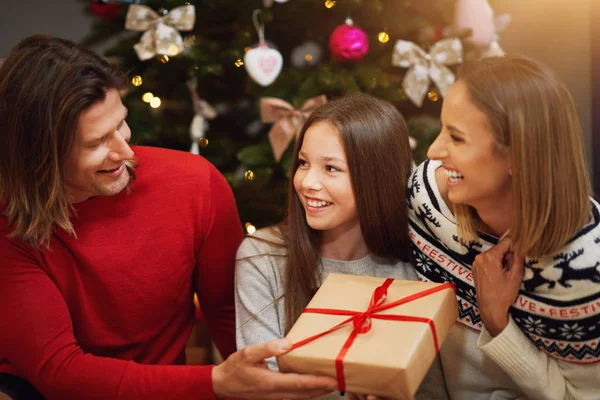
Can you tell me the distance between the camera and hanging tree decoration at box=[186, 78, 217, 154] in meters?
3.05

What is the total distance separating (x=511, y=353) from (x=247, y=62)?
5.61ft

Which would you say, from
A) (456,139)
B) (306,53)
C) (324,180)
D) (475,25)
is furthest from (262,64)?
(456,139)

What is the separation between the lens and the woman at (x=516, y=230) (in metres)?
1.42

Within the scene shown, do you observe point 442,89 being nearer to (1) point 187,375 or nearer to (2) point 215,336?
A: (2) point 215,336

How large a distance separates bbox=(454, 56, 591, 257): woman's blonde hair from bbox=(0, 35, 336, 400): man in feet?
1.91

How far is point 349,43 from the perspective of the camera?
288 centimetres

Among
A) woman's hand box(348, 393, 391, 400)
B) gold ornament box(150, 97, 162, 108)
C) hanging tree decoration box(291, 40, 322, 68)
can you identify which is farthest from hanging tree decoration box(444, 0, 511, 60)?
woman's hand box(348, 393, 391, 400)

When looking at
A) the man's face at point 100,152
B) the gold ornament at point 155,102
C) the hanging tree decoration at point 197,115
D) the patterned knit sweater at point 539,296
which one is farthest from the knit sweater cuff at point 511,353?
the gold ornament at point 155,102

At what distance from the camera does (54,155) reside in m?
1.67

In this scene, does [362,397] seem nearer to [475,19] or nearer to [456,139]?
[456,139]

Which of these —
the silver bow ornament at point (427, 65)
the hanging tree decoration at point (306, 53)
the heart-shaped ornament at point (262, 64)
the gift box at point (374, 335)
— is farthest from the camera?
the hanging tree decoration at point (306, 53)

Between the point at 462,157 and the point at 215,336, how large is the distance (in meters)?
1.11

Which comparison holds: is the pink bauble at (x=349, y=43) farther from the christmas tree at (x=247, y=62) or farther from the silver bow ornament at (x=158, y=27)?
the silver bow ornament at (x=158, y=27)

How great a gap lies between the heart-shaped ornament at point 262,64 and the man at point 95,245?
34.6 inches
